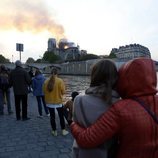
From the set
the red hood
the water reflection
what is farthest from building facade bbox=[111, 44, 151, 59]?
the red hood

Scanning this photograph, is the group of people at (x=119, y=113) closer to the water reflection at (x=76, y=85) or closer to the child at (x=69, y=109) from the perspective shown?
the child at (x=69, y=109)

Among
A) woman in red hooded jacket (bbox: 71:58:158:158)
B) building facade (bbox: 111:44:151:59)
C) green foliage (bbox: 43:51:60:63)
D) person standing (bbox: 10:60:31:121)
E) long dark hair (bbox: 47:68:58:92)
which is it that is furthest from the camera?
building facade (bbox: 111:44:151:59)

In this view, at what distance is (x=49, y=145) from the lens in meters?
6.16

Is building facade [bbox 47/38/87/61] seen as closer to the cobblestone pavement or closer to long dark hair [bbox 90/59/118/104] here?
the cobblestone pavement

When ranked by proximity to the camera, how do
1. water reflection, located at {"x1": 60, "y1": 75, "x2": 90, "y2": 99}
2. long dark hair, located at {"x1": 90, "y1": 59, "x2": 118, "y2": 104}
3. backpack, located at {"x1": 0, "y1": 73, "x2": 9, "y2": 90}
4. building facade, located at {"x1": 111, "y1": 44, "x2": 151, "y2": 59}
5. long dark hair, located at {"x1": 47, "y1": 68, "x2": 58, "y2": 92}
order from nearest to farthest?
long dark hair, located at {"x1": 90, "y1": 59, "x2": 118, "y2": 104} → long dark hair, located at {"x1": 47, "y1": 68, "x2": 58, "y2": 92} → backpack, located at {"x1": 0, "y1": 73, "x2": 9, "y2": 90} → water reflection, located at {"x1": 60, "y1": 75, "x2": 90, "y2": 99} → building facade, located at {"x1": 111, "y1": 44, "x2": 151, "y2": 59}

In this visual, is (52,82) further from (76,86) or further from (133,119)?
(76,86)

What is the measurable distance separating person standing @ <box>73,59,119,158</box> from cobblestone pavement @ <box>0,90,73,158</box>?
10.3 ft

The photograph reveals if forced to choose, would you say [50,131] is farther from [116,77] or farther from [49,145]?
[116,77]

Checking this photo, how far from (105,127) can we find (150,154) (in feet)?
1.32

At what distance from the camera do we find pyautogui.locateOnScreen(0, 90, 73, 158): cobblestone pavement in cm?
555

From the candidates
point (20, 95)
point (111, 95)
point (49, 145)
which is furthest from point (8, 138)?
point (111, 95)

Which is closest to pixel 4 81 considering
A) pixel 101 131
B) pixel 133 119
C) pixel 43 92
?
pixel 43 92

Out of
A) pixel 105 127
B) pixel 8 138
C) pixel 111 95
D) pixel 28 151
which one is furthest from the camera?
pixel 8 138

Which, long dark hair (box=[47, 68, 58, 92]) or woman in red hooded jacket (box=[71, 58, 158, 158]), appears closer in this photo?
→ woman in red hooded jacket (box=[71, 58, 158, 158])
